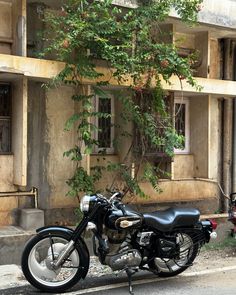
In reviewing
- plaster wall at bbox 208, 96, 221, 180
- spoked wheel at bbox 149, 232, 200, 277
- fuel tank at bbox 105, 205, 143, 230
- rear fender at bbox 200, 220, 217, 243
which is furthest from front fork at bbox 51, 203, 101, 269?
plaster wall at bbox 208, 96, 221, 180

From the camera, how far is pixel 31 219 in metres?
8.05

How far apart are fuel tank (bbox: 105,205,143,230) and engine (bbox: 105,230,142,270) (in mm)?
114

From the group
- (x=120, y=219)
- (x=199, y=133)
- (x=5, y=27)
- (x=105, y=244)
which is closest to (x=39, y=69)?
(x=5, y=27)

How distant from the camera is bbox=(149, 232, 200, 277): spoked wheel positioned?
6559 millimetres

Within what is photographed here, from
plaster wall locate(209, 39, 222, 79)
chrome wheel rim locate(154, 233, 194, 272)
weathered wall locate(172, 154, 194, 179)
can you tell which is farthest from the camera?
plaster wall locate(209, 39, 222, 79)

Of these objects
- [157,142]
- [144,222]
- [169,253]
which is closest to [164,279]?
[169,253]

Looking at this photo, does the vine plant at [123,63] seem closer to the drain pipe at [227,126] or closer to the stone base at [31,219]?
the stone base at [31,219]

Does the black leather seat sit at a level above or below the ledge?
below

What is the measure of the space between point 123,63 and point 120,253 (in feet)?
9.84

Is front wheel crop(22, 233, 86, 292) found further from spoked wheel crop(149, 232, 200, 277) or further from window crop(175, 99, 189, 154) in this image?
window crop(175, 99, 189, 154)

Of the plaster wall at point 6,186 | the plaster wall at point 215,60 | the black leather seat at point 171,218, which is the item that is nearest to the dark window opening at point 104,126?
the plaster wall at point 6,186

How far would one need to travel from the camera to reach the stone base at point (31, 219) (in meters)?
8.01

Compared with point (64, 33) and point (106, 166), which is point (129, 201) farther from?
point (64, 33)

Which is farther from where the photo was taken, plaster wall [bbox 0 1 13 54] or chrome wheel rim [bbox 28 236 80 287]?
plaster wall [bbox 0 1 13 54]
